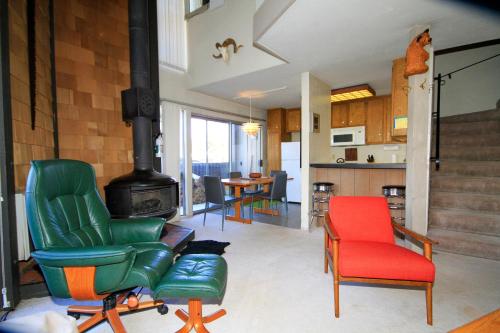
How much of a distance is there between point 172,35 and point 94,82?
1897 mm

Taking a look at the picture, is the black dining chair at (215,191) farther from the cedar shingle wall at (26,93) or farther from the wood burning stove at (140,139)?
the cedar shingle wall at (26,93)

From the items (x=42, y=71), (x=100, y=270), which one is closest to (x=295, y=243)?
(x=100, y=270)

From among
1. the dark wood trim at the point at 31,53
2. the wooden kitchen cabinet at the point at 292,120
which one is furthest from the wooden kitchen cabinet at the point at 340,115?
the dark wood trim at the point at 31,53

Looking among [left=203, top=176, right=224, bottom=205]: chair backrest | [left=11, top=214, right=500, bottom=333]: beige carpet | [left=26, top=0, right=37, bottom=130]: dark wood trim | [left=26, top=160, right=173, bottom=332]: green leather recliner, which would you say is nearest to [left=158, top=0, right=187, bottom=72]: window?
[left=26, top=0, right=37, bottom=130]: dark wood trim

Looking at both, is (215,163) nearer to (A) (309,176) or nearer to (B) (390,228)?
(A) (309,176)

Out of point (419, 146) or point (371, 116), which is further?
point (371, 116)

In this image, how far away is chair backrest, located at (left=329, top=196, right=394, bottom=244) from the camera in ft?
7.21

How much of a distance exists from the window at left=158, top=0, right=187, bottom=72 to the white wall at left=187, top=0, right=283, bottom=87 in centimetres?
13

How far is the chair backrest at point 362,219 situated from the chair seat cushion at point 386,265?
327 mm

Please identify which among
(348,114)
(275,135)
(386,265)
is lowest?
(386,265)

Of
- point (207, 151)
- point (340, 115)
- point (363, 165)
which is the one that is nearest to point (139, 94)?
point (207, 151)

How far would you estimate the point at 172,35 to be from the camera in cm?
437

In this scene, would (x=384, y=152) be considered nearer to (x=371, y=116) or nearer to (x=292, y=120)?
(x=371, y=116)

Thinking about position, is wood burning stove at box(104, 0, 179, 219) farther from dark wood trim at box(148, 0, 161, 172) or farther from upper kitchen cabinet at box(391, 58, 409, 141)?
upper kitchen cabinet at box(391, 58, 409, 141)
